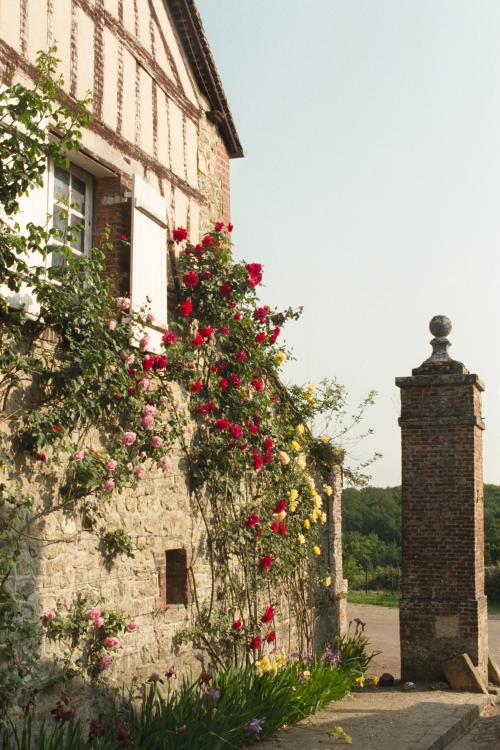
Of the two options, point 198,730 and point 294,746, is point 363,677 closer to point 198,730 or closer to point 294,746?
point 294,746

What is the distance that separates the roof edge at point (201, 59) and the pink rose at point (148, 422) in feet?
13.2

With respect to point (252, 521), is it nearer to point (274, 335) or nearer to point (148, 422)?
point (274, 335)

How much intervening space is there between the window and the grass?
1586cm

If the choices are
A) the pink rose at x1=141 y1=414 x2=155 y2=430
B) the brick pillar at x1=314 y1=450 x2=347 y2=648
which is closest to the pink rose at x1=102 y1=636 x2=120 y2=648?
the pink rose at x1=141 y1=414 x2=155 y2=430

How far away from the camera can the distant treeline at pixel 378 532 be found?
28516mm

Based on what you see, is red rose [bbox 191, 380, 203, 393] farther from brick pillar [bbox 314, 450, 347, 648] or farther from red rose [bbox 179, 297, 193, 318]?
brick pillar [bbox 314, 450, 347, 648]

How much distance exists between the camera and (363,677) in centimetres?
1059

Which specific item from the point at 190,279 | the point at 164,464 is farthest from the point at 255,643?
the point at 190,279

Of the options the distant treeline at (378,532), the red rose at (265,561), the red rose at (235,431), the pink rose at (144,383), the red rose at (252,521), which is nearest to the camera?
the pink rose at (144,383)

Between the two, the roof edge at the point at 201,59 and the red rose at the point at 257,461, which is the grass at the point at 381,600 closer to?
the red rose at the point at 257,461

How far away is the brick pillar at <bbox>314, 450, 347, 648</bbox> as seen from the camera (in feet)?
37.8

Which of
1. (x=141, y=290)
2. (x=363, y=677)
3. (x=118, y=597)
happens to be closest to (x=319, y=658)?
(x=363, y=677)

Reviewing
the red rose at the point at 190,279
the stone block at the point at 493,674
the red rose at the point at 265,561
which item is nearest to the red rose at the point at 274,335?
the red rose at the point at 190,279

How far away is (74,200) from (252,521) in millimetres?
3637
